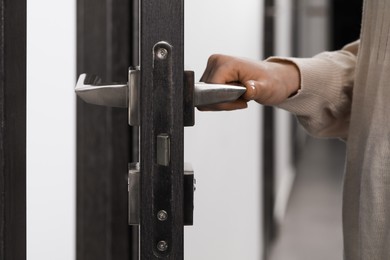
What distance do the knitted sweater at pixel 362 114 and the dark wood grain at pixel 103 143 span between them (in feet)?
0.91

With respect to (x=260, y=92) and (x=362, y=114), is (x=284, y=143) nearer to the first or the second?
(x=362, y=114)

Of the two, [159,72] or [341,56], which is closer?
[159,72]

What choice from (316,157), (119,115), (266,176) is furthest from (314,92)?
(316,157)

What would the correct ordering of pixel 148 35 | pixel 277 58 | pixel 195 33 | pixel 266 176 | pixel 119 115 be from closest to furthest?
pixel 148 35
pixel 277 58
pixel 119 115
pixel 195 33
pixel 266 176

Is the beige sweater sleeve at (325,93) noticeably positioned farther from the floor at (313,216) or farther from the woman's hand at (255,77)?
the floor at (313,216)

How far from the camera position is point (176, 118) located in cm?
60

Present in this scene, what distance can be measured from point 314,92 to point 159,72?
0.35m

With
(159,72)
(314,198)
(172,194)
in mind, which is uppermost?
(159,72)

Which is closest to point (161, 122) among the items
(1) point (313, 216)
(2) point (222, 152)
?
(2) point (222, 152)

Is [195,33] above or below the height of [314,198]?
above

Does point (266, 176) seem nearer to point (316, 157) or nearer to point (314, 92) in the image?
point (314, 92)

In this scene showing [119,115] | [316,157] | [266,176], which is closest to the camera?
[119,115]
